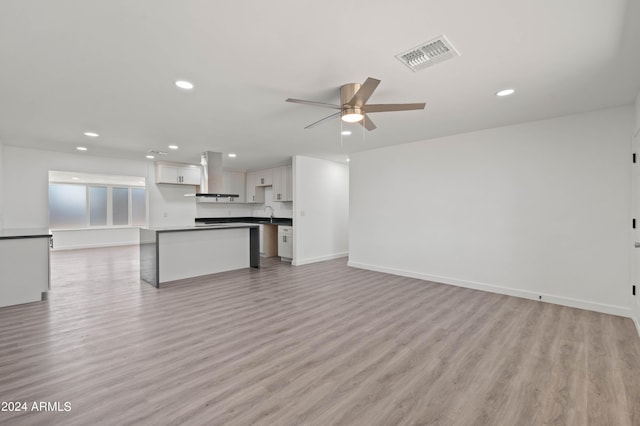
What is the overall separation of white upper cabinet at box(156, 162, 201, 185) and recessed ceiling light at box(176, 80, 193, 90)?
5181 millimetres

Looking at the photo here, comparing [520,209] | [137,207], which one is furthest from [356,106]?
[137,207]

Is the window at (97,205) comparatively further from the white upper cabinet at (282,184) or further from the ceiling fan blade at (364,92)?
the ceiling fan blade at (364,92)

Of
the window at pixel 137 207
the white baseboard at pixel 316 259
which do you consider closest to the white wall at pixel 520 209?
the white baseboard at pixel 316 259

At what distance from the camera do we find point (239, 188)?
27.8ft

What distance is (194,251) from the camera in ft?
16.2

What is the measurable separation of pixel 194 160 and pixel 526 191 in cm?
699

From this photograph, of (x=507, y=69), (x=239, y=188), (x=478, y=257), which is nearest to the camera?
(x=507, y=69)

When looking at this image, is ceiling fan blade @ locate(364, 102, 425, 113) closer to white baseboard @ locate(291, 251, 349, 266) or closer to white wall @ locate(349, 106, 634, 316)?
white wall @ locate(349, 106, 634, 316)

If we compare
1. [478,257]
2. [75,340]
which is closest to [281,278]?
[75,340]

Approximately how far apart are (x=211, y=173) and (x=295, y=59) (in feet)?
13.3

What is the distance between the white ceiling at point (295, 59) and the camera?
1.70m

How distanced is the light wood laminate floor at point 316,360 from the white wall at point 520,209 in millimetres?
469

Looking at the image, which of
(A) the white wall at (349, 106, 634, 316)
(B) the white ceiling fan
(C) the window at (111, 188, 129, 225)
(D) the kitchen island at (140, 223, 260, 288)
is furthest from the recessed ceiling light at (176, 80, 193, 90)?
(C) the window at (111, 188, 129, 225)

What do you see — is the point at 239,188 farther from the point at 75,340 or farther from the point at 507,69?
the point at 507,69
